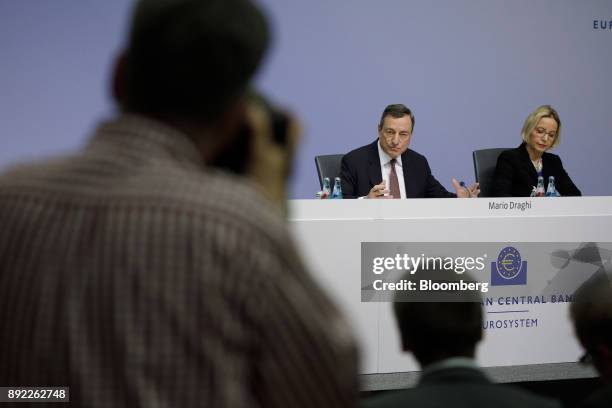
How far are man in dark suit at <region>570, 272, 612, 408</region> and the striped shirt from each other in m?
1.15

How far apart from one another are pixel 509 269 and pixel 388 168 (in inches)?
42.4

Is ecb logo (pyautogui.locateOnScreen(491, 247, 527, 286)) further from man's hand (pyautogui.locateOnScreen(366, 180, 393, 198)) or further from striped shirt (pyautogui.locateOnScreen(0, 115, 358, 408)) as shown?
striped shirt (pyautogui.locateOnScreen(0, 115, 358, 408))

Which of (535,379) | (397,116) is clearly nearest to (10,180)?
(535,379)

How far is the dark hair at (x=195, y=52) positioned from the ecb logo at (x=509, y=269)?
3363 mm

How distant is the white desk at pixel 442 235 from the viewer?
12.3 feet

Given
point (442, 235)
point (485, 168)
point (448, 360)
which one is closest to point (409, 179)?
point (485, 168)

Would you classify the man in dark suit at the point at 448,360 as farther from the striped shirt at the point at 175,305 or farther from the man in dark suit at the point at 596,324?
the striped shirt at the point at 175,305

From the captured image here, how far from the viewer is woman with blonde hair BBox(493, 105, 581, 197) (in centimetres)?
477

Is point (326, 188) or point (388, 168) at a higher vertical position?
Result: point (388, 168)

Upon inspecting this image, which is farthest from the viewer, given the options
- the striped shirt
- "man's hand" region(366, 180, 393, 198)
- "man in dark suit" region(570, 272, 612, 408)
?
"man's hand" region(366, 180, 393, 198)

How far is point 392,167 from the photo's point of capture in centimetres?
465

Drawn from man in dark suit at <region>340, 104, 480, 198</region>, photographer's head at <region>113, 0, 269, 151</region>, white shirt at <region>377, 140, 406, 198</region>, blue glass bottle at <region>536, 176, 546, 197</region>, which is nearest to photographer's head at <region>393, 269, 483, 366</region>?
photographer's head at <region>113, 0, 269, 151</region>

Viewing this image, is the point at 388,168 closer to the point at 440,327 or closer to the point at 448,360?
the point at 440,327

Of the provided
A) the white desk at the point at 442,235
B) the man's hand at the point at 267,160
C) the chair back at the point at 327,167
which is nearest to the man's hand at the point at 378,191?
the white desk at the point at 442,235
